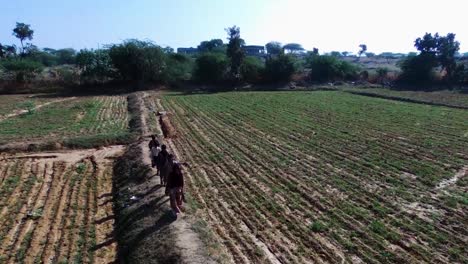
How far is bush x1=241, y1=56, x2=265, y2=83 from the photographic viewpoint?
189ft

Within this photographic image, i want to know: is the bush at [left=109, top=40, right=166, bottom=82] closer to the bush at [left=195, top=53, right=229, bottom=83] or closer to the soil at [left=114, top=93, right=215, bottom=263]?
the bush at [left=195, top=53, right=229, bottom=83]

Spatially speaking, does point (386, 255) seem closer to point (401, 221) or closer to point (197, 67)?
point (401, 221)

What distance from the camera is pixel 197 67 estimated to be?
58000mm

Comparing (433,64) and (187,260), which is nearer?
(187,260)

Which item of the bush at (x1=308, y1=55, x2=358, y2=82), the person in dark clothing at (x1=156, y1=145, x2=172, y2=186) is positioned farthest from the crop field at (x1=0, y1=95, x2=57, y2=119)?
the bush at (x1=308, y1=55, x2=358, y2=82)

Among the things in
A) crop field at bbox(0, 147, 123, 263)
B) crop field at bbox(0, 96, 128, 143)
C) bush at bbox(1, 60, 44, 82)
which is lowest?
crop field at bbox(0, 147, 123, 263)

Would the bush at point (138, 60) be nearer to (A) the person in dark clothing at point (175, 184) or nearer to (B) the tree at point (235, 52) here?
(B) the tree at point (235, 52)

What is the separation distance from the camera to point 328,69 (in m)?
60.8

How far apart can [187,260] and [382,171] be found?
10.0 m

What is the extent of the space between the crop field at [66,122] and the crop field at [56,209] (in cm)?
450

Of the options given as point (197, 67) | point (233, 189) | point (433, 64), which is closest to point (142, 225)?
point (233, 189)

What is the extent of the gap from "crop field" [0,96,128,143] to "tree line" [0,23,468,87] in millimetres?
14658

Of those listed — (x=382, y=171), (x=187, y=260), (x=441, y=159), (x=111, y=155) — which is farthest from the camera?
(x=111, y=155)

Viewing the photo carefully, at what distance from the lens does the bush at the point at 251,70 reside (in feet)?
189
